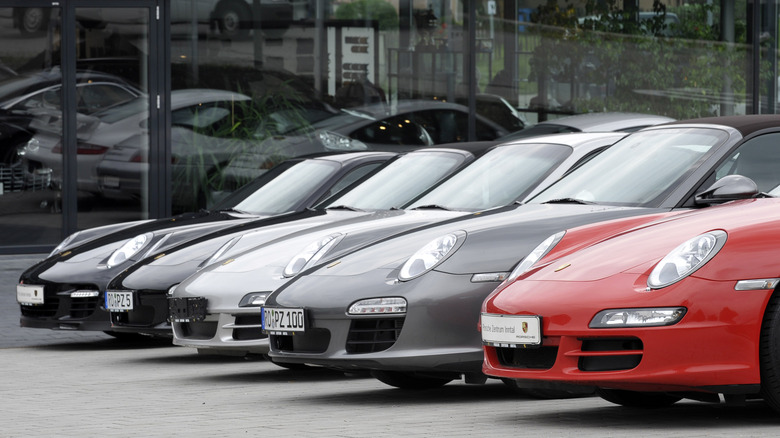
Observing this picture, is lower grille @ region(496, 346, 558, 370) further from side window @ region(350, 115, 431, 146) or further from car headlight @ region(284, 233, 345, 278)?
side window @ region(350, 115, 431, 146)

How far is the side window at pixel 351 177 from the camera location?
10.7 m

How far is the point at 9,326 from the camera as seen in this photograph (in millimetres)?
11922

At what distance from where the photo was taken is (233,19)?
57.9ft

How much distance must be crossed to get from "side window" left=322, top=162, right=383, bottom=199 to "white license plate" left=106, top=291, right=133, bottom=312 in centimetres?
185

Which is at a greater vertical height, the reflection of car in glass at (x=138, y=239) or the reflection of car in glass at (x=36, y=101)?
the reflection of car in glass at (x=36, y=101)

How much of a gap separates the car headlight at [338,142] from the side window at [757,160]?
37.5ft

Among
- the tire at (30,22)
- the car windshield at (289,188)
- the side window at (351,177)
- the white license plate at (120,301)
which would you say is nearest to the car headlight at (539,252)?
the white license plate at (120,301)

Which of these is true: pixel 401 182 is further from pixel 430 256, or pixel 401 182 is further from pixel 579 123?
pixel 579 123

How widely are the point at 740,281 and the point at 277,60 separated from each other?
12945 mm

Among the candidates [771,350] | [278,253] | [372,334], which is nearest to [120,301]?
[278,253]

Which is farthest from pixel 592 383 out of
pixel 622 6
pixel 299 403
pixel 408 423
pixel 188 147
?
pixel 622 6

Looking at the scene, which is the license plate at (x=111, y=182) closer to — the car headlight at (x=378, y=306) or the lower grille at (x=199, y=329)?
the lower grille at (x=199, y=329)

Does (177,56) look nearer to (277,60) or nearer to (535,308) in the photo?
(277,60)

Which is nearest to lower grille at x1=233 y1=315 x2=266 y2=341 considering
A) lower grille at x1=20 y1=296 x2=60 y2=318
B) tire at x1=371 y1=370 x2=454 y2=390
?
tire at x1=371 y1=370 x2=454 y2=390
